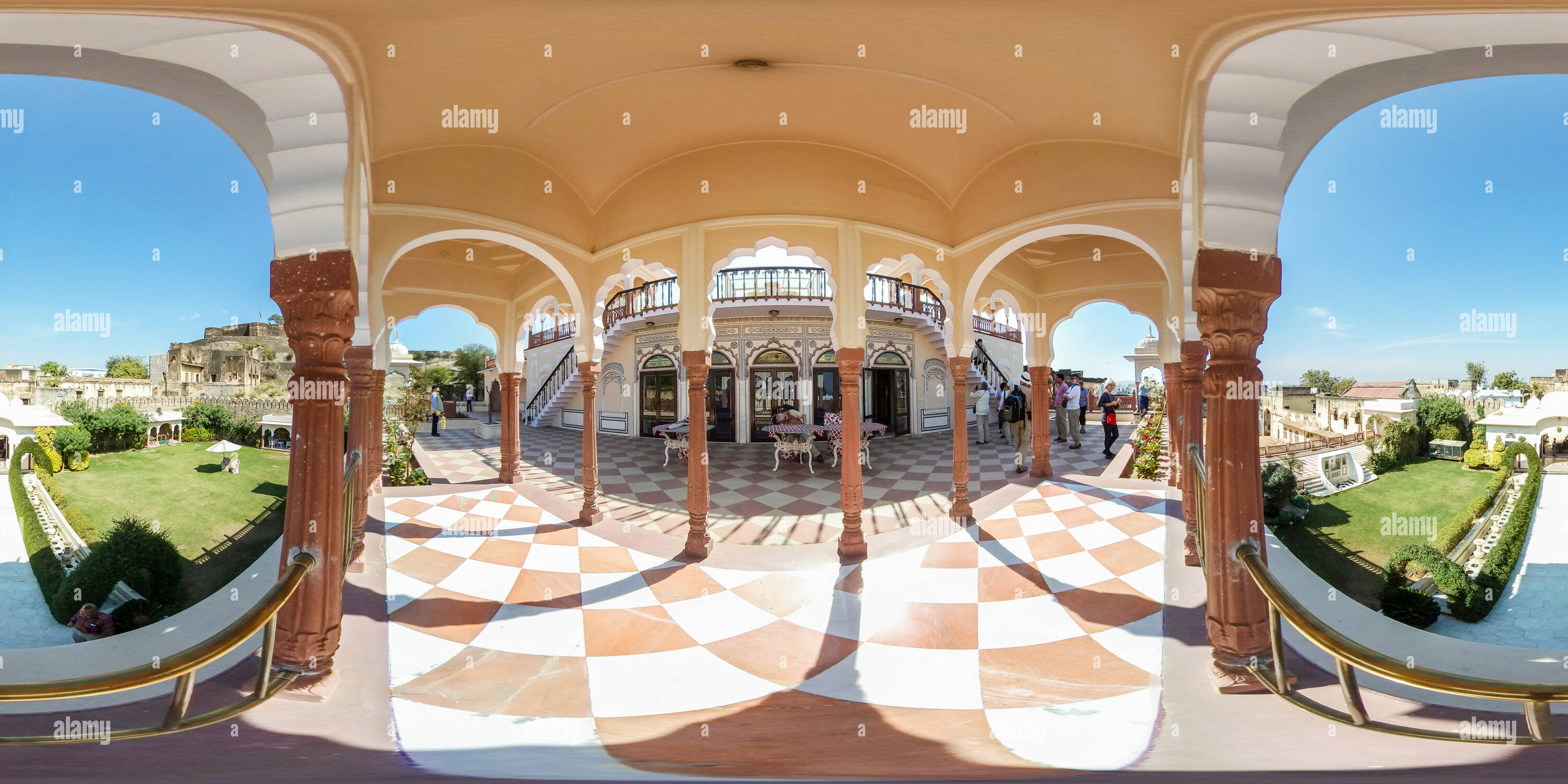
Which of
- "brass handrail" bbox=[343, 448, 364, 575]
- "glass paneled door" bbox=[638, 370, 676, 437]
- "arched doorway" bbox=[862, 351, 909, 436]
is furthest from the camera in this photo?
"glass paneled door" bbox=[638, 370, 676, 437]

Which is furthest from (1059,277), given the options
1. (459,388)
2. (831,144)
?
(459,388)

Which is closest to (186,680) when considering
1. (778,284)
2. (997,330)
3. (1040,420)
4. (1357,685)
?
(1357,685)

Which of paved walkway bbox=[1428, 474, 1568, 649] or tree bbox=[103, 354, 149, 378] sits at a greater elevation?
tree bbox=[103, 354, 149, 378]

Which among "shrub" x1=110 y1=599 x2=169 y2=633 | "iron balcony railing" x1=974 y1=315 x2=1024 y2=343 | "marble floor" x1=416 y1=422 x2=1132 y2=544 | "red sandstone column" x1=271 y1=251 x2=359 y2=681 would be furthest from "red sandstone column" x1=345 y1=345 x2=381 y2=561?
"iron balcony railing" x1=974 y1=315 x2=1024 y2=343

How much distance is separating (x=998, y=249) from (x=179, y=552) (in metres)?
7.93

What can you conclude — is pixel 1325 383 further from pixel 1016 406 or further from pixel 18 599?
pixel 18 599

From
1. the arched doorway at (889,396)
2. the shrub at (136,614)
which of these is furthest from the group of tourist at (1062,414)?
the shrub at (136,614)

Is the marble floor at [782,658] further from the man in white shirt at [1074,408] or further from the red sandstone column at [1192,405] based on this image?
the man in white shirt at [1074,408]

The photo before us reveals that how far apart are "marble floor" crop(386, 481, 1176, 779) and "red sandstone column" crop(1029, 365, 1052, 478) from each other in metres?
1.94

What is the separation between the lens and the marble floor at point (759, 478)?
526cm

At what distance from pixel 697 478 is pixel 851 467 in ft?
4.40

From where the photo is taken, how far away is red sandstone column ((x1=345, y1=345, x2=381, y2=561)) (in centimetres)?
433

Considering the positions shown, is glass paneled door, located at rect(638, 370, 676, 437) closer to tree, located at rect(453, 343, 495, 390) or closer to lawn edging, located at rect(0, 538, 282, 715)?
lawn edging, located at rect(0, 538, 282, 715)

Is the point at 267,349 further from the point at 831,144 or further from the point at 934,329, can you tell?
the point at 934,329
